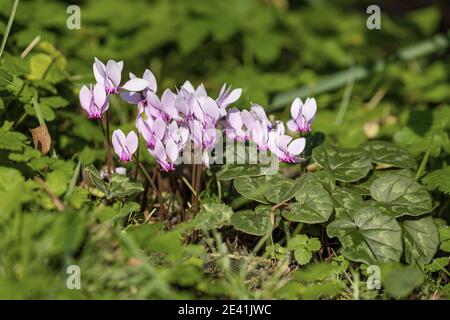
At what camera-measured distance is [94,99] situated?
2.22 metres

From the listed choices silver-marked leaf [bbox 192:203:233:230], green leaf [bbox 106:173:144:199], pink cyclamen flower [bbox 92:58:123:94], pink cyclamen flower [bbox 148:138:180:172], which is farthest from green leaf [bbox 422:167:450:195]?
pink cyclamen flower [bbox 92:58:123:94]

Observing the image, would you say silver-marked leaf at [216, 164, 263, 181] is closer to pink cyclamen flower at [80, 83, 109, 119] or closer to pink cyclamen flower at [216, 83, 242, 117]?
pink cyclamen flower at [216, 83, 242, 117]

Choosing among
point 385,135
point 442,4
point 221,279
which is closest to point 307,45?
point 385,135

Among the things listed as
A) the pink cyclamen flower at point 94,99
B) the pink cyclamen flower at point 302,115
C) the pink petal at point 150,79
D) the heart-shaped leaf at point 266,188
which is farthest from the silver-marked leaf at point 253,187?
the pink cyclamen flower at point 94,99

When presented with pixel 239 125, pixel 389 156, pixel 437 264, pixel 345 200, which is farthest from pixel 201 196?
pixel 437 264

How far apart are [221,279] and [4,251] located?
69 cm

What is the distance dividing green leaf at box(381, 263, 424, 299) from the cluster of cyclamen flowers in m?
0.57

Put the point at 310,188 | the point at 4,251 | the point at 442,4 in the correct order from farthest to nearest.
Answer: the point at 442,4 < the point at 310,188 < the point at 4,251

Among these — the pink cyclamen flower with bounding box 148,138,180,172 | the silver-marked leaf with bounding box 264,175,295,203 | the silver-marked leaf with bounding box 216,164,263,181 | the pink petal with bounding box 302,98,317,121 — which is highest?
the pink petal with bounding box 302,98,317,121

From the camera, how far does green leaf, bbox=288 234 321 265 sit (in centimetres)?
219

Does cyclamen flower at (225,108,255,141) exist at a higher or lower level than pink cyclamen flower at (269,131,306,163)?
higher

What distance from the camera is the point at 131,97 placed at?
2.34 m

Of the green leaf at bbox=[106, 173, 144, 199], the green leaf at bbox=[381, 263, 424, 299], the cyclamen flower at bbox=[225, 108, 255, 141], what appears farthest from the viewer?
the cyclamen flower at bbox=[225, 108, 255, 141]
